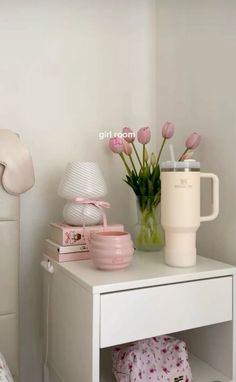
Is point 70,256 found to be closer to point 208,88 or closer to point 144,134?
point 144,134

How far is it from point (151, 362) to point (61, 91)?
38.9 inches

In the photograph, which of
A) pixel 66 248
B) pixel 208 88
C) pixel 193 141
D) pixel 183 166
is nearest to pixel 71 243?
pixel 66 248

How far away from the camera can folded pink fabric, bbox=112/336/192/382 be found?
1.05 metres

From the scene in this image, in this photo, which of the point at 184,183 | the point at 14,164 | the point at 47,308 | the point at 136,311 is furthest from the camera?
the point at 47,308

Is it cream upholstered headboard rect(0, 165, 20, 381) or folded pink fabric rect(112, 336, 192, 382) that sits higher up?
cream upholstered headboard rect(0, 165, 20, 381)

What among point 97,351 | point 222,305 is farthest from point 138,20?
point 97,351

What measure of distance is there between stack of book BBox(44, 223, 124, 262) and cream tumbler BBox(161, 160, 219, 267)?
0.69 feet

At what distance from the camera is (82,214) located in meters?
1.19

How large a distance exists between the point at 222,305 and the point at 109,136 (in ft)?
2.54

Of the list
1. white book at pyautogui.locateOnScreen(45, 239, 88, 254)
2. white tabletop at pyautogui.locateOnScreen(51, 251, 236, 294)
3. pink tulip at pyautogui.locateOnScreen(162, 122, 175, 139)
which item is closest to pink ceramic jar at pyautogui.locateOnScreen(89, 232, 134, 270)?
white tabletop at pyautogui.locateOnScreen(51, 251, 236, 294)

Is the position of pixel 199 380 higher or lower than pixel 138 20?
lower

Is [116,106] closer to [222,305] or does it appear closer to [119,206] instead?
[119,206]

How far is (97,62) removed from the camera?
148cm

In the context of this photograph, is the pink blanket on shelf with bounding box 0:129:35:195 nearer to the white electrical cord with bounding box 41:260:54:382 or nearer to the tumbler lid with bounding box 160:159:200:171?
the white electrical cord with bounding box 41:260:54:382
